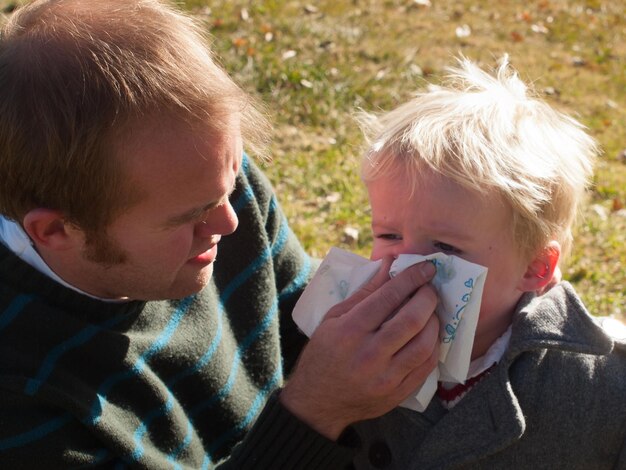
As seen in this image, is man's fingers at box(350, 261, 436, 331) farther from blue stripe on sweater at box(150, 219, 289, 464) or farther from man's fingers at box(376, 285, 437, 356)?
blue stripe on sweater at box(150, 219, 289, 464)

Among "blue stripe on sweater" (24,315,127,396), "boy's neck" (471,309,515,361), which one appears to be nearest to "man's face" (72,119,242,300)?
"blue stripe on sweater" (24,315,127,396)

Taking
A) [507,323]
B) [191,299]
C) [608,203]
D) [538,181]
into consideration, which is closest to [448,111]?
[538,181]

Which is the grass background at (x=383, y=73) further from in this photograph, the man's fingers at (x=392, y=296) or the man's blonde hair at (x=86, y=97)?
the man's blonde hair at (x=86, y=97)

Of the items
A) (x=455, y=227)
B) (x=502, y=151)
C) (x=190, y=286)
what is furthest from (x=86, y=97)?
(x=502, y=151)

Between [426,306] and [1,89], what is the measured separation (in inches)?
45.6

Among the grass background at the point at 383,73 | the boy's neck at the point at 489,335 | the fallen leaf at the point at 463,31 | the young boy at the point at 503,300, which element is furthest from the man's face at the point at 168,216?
the fallen leaf at the point at 463,31

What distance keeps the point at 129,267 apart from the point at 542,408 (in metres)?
1.18

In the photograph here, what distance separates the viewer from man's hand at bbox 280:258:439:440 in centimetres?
218

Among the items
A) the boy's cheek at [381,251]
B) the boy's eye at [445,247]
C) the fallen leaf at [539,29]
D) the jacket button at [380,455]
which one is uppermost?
the boy's eye at [445,247]

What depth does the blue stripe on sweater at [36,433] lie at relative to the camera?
2.03 metres

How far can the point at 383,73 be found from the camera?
6277 millimetres

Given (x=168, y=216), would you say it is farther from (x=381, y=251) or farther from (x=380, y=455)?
(x=380, y=455)

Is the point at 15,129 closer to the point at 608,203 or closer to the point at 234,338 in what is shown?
the point at 234,338

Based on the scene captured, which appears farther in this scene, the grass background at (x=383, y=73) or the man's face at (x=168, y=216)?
the grass background at (x=383, y=73)
